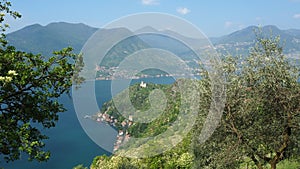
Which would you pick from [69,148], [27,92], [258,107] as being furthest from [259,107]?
[69,148]

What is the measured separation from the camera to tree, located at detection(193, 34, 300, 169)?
336 inches

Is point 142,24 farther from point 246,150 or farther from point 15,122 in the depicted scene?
point 15,122

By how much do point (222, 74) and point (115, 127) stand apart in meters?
78.2

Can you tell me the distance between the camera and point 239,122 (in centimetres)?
948

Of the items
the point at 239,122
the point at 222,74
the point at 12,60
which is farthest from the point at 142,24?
the point at 12,60

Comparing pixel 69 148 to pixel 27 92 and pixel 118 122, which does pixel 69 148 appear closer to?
pixel 118 122

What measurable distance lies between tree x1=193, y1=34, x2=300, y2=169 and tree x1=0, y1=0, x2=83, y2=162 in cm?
504

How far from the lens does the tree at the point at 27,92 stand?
17.8 ft

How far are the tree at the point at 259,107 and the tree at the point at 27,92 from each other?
16.5 feet

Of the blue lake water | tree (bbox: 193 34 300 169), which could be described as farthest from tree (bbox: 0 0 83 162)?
the blue lake water

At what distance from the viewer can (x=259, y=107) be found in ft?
30.1

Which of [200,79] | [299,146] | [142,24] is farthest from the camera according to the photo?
[142,24]

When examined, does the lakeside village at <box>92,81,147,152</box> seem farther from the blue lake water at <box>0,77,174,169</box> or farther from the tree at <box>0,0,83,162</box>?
the tree at <box>0,0,83,162</box>

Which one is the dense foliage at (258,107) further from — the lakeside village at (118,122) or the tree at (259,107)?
the lakeside village at (118,122)
